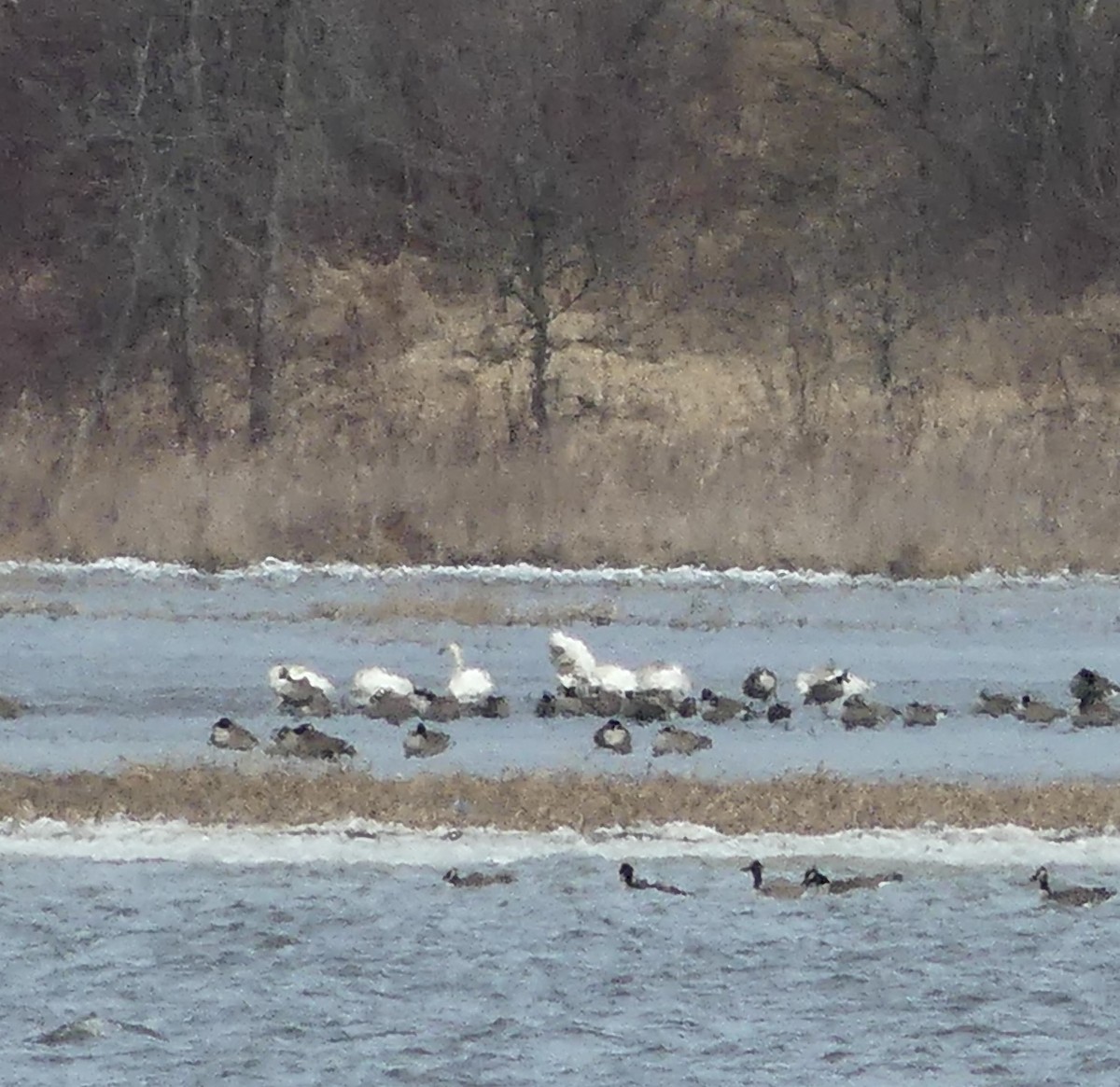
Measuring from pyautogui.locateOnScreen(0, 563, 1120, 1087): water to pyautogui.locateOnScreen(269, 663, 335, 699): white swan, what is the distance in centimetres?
21

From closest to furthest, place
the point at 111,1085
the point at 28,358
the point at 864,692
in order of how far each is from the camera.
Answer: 1. the point at 111,1085
2. the point at 864,692
3. the point at 28,358

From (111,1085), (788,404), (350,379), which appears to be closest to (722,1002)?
(111,1085)

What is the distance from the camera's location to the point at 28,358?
27766 millimetres

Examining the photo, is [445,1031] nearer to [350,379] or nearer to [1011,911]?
[1011,911]

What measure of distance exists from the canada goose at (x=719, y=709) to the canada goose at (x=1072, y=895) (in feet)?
10.2

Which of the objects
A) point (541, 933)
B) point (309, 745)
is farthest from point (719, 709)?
point (541, 933)

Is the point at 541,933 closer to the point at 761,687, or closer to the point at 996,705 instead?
the point at 761,687

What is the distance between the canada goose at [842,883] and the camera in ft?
29.5

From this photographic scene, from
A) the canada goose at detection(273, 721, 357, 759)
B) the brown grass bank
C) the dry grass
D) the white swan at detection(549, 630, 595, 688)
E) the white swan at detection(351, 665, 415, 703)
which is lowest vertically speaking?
the brown grass bank

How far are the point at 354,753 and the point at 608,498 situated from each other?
7.69 m

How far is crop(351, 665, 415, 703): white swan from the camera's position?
12.0 metres

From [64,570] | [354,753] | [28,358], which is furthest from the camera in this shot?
[28,358]

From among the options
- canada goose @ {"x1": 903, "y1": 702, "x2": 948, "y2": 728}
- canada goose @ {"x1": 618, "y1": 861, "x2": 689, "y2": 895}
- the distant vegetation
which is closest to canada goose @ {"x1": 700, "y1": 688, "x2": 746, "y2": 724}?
canada goose @ {"x1": 903, "y1": 702, "x2": 948, "y2": 728}

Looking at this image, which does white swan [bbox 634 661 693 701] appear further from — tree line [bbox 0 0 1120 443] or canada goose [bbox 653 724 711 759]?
tree line [bbox 0 0 1120 443]
